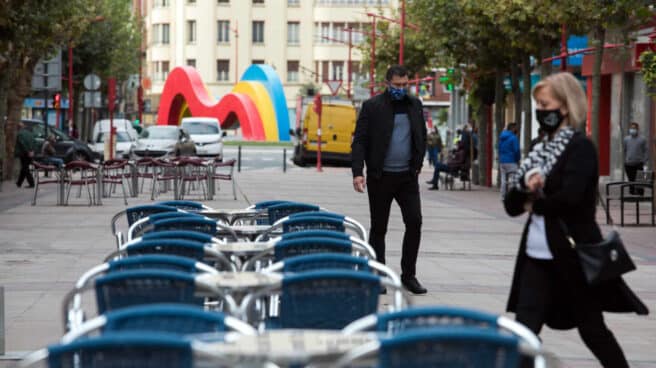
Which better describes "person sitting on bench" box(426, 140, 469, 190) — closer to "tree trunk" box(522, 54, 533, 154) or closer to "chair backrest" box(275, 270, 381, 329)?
"tree trunk" box(522, 54, 533, 154)

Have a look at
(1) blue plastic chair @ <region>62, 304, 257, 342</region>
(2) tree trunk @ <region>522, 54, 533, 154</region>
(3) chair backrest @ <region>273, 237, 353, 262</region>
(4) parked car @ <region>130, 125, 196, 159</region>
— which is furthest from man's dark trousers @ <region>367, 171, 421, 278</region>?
(4) parked car @ <region>130, 125, 196, 159</region>

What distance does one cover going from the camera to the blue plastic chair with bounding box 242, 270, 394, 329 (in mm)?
6075

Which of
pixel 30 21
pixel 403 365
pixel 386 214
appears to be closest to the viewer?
pixel 403 365

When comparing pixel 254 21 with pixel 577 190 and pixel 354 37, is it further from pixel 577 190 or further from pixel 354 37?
pixel 577 190

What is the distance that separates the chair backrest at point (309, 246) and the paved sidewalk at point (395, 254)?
1929 mm

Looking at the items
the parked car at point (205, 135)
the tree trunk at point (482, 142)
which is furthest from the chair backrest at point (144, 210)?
the parked car at point (205, 135)

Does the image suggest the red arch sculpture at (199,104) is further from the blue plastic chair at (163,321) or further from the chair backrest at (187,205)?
the blue plastic chair at (163,321)

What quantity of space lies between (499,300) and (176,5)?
10681 cm

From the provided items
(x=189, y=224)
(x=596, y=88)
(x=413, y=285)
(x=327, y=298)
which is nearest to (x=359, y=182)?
(x=413, y=285)

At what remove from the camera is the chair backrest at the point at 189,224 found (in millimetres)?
9242

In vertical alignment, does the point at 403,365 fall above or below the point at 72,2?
below

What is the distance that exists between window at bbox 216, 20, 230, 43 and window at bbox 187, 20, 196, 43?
78.8 inches

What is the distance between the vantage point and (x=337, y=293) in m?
6.16

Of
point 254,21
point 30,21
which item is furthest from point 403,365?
point 254,21
